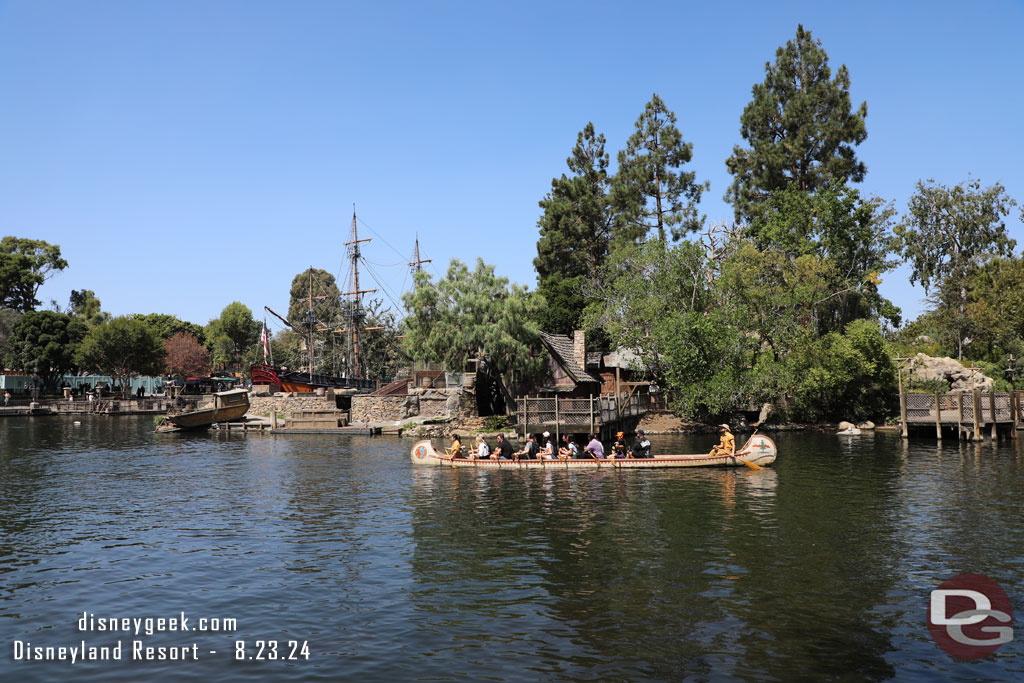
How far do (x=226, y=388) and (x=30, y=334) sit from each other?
22510 mm

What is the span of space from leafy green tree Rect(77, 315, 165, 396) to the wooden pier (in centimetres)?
8444

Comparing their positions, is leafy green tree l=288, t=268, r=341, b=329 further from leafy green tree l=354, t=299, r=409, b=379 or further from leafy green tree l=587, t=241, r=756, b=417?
leafy green tree l=587, t=241, r=756, b=417

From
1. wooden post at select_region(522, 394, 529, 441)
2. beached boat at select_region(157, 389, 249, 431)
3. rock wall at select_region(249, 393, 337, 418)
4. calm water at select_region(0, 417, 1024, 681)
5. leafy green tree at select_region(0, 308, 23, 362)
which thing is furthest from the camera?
leafy green tree at select_region(0, 308, 23, 362)

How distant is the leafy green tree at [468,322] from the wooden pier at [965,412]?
2372cm

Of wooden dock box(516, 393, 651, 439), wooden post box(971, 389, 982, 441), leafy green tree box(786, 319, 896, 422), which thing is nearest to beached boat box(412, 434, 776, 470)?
wooden dock box(516, 393, 651, 439)

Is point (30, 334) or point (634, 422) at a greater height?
point (30, 334)

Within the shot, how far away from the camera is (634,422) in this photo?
5153 cm

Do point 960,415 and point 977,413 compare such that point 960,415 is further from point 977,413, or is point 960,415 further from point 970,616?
point 970,616

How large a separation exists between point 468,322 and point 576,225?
95.9 ft

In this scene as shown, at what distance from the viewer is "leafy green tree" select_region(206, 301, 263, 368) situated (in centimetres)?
13350

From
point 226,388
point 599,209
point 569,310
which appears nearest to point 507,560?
point 569,310

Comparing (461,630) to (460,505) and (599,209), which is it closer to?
(460,505)

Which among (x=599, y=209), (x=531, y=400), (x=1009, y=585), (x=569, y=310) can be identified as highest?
(x=599, y=209)

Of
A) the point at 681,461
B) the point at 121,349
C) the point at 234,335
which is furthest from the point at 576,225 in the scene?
the point at 234,335
